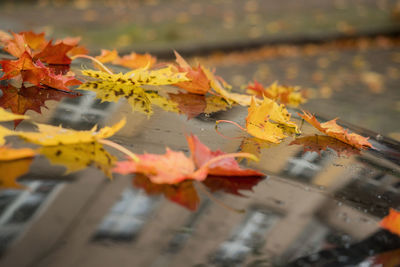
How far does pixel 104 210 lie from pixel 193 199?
5.2 inches

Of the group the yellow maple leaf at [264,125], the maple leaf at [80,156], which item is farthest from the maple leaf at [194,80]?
the maple leaf at [80,156]

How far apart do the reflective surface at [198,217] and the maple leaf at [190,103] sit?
23cm

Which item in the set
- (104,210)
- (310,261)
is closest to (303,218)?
(310,261)

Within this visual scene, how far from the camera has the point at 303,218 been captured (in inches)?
25.7

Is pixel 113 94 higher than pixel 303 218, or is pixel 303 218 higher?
pixel 113 94

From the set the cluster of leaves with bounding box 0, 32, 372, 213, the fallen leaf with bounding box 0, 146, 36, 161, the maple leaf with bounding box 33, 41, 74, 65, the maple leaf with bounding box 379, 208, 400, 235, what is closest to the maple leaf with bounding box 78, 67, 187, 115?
the cluster of leaves with bounding box 0, 32, 372, 213

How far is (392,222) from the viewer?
663 millimetres

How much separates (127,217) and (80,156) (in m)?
0.19

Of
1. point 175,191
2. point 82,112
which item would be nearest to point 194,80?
point 82,112

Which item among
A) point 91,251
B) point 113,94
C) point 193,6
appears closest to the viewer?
point 91,251

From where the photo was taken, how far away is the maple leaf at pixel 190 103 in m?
1.09

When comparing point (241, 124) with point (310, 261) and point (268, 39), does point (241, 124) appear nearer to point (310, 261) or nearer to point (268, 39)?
point (310, 261)

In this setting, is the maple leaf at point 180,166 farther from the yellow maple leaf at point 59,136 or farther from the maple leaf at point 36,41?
the maple leaf at point 36,41

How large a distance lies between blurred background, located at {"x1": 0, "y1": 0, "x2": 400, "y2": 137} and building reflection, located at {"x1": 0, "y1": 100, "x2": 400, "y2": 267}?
3.27 meters
